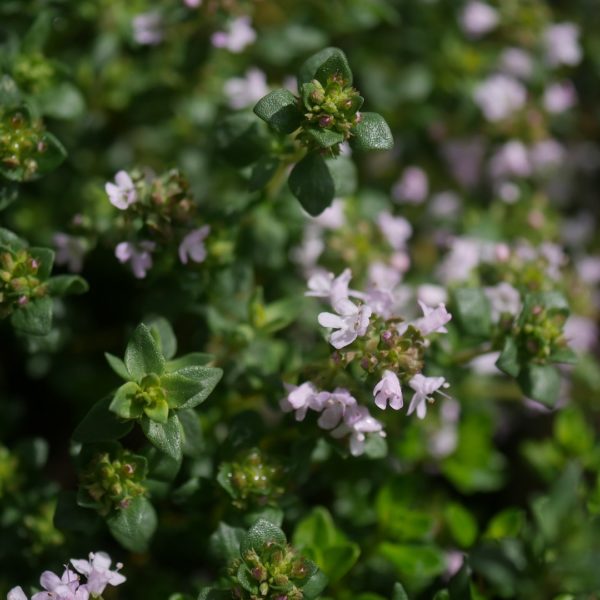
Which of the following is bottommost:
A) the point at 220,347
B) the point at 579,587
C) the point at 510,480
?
the point at 510,480

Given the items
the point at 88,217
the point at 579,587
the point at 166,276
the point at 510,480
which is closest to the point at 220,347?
the point at 166,276

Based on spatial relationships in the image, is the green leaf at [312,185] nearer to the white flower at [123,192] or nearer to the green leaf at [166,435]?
the white flower at [123,192]

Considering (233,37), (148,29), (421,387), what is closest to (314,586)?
(421,387)

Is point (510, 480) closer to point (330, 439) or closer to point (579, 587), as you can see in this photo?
point (579, 587)

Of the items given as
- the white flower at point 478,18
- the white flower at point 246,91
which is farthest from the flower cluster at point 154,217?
the white flower at point 478,18

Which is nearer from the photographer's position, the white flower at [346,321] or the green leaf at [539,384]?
the white flower at [346,321]

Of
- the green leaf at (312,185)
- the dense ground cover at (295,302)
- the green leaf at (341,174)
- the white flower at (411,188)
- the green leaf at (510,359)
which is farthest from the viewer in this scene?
the white flower at (411,188)

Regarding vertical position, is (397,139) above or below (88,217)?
below
